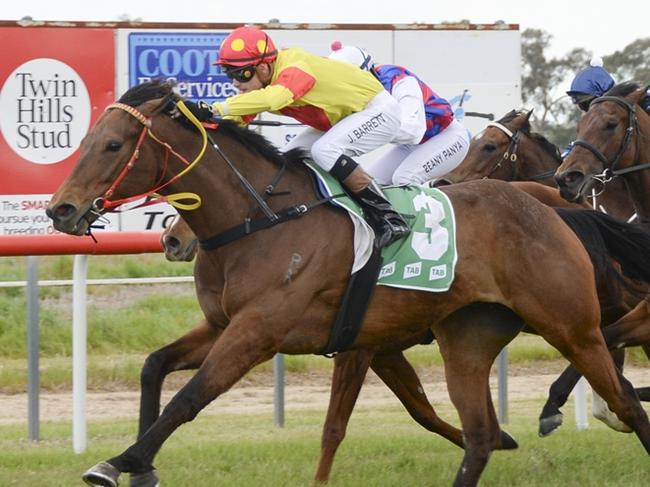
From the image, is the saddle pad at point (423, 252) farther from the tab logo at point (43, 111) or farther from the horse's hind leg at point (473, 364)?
the tab logo at point (43, 111)

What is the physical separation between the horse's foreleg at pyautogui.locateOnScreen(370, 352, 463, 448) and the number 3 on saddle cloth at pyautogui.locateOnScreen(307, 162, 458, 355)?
3.99ft

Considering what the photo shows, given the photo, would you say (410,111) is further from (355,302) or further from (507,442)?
(507,442)

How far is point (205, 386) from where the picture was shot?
518cm

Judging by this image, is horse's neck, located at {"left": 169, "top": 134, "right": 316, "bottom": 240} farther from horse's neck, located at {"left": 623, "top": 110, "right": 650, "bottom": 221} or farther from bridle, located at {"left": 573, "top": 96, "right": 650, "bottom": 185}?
horse's neck, located at {"left": 623, "top": 110, "right": 650, "bottom": 221}

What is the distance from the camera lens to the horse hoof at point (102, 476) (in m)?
4.91

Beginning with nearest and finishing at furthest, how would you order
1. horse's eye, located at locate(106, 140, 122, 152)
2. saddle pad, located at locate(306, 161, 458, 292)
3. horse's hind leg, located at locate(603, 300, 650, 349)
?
horse's eye, located at locate(106, 140, 122, 152) → saddle pad, located at locate(306, 161, 458, 292) → horse's hind leg, located at locate(603, 300, 650, 349)

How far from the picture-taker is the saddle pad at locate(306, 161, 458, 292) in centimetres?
564

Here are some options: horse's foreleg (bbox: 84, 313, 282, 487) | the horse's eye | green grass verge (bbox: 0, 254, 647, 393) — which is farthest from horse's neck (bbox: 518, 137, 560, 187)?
the horse's eye

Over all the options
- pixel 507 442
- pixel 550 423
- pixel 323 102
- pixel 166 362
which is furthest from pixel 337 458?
pixel 323 102

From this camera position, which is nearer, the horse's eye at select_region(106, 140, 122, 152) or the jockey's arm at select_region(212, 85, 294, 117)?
the horse's eye at select_region(106, 140, 122, 152)

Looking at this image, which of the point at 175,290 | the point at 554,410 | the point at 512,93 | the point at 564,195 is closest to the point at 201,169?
the point at 564,195

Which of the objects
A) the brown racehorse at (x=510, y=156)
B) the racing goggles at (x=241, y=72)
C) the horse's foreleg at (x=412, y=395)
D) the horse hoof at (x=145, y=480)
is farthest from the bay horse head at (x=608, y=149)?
the horse hoof at (x=145, y=480)

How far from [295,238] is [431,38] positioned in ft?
16.8

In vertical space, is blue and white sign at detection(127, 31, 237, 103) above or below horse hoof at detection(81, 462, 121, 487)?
above
